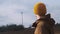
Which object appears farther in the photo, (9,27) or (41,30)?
(9,27)

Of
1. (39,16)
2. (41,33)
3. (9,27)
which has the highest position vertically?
(39,16)

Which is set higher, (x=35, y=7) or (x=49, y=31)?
(x=35, y=7)

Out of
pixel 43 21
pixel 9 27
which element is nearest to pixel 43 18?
pixel 43 21

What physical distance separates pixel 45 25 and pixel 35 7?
0.44m

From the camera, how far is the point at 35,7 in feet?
17.4

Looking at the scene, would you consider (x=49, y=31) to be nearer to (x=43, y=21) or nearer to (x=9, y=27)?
(x=43, y=21)

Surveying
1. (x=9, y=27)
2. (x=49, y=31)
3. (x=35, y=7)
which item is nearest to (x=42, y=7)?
(x=35, y=7)

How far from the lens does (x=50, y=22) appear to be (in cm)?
543

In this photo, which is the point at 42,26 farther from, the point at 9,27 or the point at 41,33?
the point at 9,27

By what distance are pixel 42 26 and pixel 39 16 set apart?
21 centimetres

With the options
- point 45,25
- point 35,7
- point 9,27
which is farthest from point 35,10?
point 9,27

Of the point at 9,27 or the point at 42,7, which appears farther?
the point at 9,27

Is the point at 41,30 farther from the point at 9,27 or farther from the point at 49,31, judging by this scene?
the point at 9,27

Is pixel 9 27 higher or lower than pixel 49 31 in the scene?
lower
